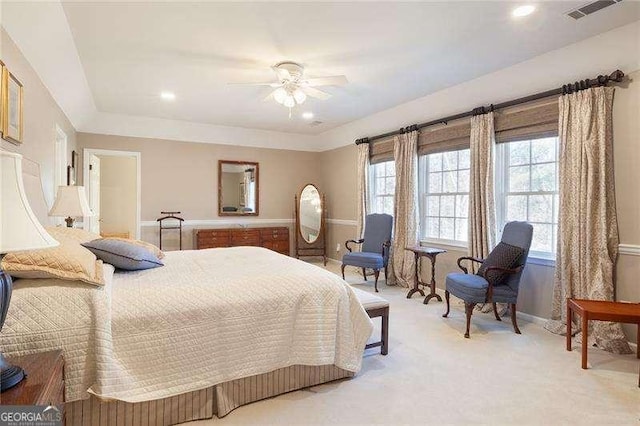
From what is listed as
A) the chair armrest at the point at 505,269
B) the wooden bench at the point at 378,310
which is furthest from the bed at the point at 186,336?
the chair armrest at the point at 505,269

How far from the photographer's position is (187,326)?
1859 millimetres

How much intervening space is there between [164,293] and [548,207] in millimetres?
3640

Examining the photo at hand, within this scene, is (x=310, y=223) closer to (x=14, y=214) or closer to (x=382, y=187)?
(x=382, y=187)

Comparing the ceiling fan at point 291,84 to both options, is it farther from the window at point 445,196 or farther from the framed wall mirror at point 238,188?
the framed wall mirror at point 238,188

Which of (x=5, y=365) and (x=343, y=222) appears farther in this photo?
(x=343, y=222)

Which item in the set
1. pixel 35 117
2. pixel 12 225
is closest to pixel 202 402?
pixel 12 225

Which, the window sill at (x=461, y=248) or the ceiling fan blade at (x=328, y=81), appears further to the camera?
the window sill at (x=461, y=248)

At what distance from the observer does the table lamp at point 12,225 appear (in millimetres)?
1083

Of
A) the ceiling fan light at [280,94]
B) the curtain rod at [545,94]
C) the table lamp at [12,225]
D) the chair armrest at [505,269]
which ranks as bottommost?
the chair armrest at [505,269]

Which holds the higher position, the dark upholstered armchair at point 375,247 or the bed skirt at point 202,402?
the dark upholstered armchair at point 375,247

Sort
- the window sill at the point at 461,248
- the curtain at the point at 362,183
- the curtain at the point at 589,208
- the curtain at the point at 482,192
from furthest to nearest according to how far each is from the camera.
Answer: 1. the curtain at the point at 362,183
2. the curtain at the point at 482,192
3. the window sill at the point at 461,248
4. the curtain at the point at 589,208

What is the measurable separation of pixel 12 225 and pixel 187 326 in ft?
3.23

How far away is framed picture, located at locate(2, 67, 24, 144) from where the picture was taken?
6.90ft

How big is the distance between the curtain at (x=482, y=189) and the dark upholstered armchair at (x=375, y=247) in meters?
1.24
